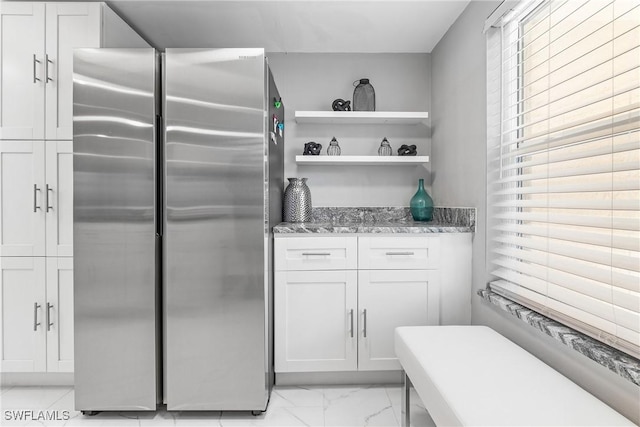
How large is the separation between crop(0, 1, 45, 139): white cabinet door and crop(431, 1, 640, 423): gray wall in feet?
8.46

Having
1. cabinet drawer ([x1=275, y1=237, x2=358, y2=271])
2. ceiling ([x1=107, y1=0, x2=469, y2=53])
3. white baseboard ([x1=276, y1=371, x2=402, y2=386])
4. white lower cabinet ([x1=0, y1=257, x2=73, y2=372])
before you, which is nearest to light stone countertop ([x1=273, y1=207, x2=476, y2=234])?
cabinet drawer ([x1=275, y1=237, x2=358, y2=271])

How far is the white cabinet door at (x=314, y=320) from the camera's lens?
217 cm

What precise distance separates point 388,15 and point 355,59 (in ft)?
2.03

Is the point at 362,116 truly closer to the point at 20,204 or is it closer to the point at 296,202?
the point at 296,202

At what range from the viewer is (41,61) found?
7.29 ft

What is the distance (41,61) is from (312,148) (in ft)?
5.82

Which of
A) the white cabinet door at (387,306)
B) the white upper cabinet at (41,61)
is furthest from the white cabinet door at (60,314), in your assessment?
the white cabinet door at (387,306)

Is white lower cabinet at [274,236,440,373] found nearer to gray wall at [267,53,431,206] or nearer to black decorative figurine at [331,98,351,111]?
gray wall at [267,53,431,206]

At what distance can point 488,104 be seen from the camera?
78.5 inches

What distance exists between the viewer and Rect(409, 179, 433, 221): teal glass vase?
2.76 metres

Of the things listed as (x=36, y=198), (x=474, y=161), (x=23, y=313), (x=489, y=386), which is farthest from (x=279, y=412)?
(x=36, y=198)

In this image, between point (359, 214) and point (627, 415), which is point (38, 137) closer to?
point (359, 214)

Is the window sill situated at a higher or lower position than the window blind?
lower

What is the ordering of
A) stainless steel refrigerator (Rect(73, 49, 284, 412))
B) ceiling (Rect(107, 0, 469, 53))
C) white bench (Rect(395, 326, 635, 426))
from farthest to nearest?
ceiling (Rect(107, 0, 469, 53))
stainless steel refrigerator (Rect(73, 49, 284, 412))
white bench (Rect(395, 326, 635, 426))
